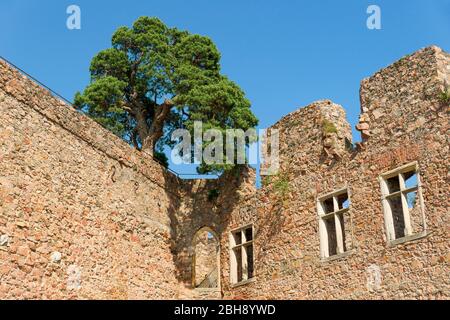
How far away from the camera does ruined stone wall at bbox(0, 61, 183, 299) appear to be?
41.7 ft

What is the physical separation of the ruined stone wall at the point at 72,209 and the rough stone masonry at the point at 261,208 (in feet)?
0.11

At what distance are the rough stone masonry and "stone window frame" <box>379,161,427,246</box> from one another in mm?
38

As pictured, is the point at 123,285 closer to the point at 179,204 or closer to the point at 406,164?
the point at 179,204

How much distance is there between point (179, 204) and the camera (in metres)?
18.2

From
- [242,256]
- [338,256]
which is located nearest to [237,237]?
[242,256]

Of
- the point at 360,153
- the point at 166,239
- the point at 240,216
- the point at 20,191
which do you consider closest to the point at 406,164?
the point at 360,153

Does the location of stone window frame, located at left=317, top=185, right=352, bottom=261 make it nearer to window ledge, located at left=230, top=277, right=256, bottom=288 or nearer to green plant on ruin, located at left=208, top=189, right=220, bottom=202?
window ledge, located at left=230, top=277, right=256, bottom=288

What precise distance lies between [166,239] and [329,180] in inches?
200

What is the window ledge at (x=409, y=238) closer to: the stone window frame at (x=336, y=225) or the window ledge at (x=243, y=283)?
the stone window frame at (x=336, y=225)

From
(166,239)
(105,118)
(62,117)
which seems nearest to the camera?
(62,117)

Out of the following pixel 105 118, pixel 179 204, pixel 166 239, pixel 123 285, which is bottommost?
pixel 123 285

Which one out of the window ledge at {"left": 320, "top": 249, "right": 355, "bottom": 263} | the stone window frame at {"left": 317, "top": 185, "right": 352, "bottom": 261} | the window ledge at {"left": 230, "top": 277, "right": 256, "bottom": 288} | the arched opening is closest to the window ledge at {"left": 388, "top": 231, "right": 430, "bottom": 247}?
the window ledge at {"left": 320, "top": 249, "right": 355, "bottom": 263}

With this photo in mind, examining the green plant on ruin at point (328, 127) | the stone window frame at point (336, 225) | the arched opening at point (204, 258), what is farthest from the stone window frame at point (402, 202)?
the arched opening at point (204, 258)

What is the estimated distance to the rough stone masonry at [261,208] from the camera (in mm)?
12656
